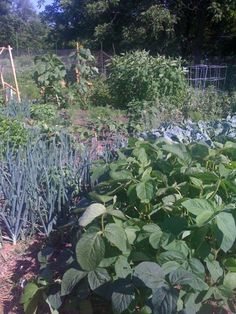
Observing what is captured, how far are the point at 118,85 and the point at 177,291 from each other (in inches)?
320

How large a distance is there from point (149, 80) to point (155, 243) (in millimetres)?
7190

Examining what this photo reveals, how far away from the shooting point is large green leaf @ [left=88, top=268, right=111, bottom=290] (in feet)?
6.39

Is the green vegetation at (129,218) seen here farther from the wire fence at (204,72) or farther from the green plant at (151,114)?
the wire fence at (204,72)

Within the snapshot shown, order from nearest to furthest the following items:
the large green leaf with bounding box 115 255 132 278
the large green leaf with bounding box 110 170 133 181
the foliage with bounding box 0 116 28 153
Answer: the large green leaf with bounding box 115 255 132 278, the large green leaf with bounding box 110 170 133 181, the foliage with bounding box 0 116 28 153

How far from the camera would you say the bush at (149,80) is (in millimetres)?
8898

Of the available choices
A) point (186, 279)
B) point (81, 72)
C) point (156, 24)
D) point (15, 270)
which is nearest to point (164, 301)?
point (186, 279)

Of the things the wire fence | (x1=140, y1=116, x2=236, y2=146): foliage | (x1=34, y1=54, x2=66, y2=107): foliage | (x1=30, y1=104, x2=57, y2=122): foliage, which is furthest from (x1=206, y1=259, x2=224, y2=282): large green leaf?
the wire fence

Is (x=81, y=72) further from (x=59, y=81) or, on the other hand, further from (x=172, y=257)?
(x=172, y=257)

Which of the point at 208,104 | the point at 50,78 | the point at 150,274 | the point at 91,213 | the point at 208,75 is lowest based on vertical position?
the point at 208,75

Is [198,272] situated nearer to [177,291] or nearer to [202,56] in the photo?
[177,291]

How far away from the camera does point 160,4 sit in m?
17.0

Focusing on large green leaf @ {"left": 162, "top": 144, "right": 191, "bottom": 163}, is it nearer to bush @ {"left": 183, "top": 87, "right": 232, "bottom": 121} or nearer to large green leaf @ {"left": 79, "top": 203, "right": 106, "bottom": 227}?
large green leaf @ {"left": 79, "top": 203, "right": 106, "bottom": 227}

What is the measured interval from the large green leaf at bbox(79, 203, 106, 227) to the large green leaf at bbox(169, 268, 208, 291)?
438 millimetres

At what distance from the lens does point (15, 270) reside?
2.78 meters
